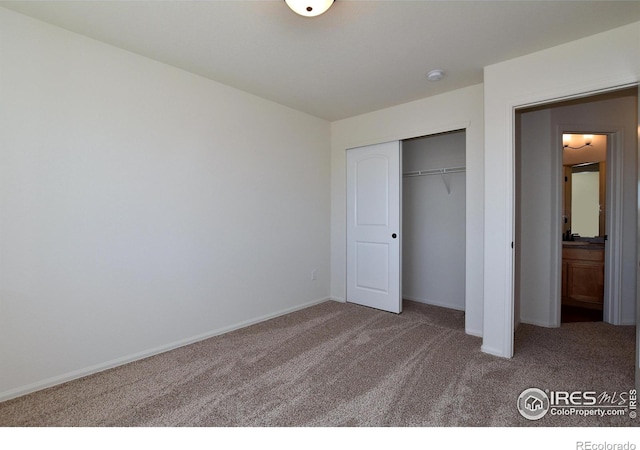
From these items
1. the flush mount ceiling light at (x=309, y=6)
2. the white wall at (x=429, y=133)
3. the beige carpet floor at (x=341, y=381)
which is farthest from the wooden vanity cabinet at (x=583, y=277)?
the flush mount ceiling light at (x=309, y=6)

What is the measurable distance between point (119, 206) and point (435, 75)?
288 cm

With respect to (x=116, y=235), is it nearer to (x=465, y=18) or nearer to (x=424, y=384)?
(x=424, y=384)

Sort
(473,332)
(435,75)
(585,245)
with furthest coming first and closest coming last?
(585,245) < (473,332) < (435,75)

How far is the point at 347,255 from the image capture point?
4195mm

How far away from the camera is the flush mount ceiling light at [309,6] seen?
68.5 inches

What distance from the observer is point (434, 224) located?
413cm

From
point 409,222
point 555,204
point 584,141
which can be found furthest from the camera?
point 409,222

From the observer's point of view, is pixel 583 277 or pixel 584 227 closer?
pixel 583 277

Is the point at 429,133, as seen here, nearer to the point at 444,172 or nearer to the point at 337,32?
the point at 444,172

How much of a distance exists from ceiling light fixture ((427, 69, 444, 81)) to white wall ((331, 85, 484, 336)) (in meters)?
0.45

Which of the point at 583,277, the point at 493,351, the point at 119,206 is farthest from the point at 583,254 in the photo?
the point at 119,206

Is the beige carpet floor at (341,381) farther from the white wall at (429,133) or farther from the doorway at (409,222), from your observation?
the doorway at (409,222)
